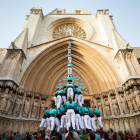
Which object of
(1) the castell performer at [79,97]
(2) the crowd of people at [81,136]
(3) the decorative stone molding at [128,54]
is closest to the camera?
(2) the crowd of people at [81,136]

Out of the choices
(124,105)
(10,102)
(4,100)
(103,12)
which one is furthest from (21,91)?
(103,12)

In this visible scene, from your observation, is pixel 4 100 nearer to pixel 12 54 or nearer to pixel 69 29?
pixel 12 54

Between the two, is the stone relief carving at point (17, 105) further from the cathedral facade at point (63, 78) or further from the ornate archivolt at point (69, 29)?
the ornate archivolt at point (69, 29)

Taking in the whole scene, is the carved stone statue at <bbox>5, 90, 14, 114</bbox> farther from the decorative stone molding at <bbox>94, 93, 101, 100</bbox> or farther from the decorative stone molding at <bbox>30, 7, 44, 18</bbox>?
the decorative stone molding at <bbox>30, 7, 44, 18</bbox>

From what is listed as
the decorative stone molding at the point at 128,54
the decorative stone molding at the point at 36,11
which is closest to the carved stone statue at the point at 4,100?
the decorative stone molding at the point at 128,54

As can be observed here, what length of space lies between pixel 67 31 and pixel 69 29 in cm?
50

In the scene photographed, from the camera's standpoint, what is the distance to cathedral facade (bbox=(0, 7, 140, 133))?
6.71 m

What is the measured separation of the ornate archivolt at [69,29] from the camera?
13.7 metres

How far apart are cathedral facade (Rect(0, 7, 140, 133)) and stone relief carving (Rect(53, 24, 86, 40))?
156 centimetres

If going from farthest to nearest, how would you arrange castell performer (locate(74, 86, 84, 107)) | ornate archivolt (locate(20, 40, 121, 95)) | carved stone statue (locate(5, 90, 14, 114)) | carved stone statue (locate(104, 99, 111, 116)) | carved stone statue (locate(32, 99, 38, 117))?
ornate archivolt (locate(20, 40, 121, 95)), carved stone statue (locate(104, 99, 111, 116)), carved stone statue (locate(32, 99, 38, 117)), carved stone statue (locate(5, 90, 14, 114)), castell performer (locate(74, 86, 84, 107))

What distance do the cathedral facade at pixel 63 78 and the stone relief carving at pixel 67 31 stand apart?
1.56 m

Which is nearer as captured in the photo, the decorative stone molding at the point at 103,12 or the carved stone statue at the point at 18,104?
the carved stone statue at the point at 18,104

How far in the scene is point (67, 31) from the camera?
1423 centimetres

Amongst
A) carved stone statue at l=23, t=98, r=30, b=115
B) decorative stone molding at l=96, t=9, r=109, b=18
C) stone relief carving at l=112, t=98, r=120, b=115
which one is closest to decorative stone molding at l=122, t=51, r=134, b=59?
stone relief carving at l=112, t=98, r=120, b=115
